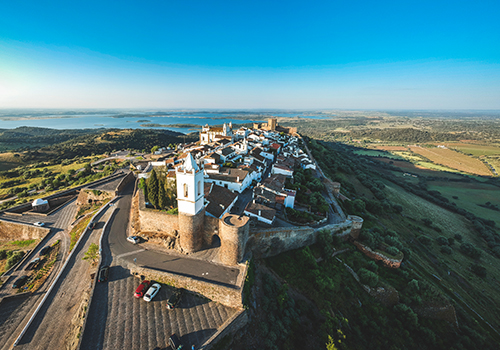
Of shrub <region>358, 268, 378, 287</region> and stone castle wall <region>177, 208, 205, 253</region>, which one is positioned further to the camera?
shrub <region>358, 268, 378, 287</region>

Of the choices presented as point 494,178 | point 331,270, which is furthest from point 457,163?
point 331,270

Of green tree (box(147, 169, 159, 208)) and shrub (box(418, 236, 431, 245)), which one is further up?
green tree (box(147, 169, 159, 208))

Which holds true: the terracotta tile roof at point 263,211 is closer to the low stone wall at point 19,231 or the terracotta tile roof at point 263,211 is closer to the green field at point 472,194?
the low stone wall at point 19,231

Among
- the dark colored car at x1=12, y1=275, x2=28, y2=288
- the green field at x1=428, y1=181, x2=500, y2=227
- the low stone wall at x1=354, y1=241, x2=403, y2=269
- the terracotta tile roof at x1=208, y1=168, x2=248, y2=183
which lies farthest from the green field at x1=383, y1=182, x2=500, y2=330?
the dark colored car at x1=12, y1=275, x2=28, y2=288

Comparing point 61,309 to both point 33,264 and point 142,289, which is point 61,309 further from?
point 33,264

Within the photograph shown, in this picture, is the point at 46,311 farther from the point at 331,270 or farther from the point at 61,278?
the point at 331,270

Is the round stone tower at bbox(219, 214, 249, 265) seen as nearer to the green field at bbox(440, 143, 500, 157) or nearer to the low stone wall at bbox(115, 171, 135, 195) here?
the low stone wall at bbox(115, 171, 135, 195)

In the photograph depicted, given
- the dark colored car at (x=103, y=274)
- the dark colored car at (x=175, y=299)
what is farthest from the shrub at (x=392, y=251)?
the dark colored car at (x=103, y=274)
